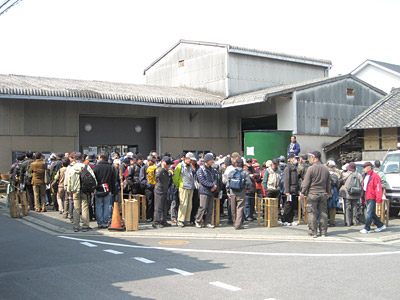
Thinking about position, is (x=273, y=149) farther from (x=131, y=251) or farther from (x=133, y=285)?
(x=133, y=285)

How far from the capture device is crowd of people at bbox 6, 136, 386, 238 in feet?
40.2

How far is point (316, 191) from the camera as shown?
1163cm

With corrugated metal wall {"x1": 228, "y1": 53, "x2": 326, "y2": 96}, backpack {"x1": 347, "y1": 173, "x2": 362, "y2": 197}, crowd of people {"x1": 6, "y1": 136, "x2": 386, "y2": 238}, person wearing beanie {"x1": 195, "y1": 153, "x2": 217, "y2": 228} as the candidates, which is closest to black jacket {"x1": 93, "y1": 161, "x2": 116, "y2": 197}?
crowd of people {"x1": 6, "y1": 136, "x2": 386, "y2": 238}

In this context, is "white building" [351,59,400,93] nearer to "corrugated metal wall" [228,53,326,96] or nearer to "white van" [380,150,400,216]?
"corrugated metal wall" [228,53,326,96]

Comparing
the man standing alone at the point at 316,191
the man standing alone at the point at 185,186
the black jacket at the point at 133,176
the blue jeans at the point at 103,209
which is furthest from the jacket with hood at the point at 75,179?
the man standing alone at the point at 316,191

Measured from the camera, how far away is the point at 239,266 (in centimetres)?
835

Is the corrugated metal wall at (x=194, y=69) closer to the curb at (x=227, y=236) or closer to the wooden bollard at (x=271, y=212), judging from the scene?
the wooden bollard at (x=271, y=212)

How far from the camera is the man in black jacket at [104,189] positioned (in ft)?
42.3

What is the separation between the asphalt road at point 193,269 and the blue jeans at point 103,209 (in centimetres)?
162

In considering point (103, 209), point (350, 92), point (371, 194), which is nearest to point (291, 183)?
point (371, 194)

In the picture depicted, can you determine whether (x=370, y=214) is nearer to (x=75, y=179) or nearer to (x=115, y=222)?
(x=115, y=222)

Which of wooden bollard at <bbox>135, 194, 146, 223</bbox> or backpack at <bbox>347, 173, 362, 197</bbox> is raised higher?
backpack at <bbox>347, 173, 362, 197</bbox>

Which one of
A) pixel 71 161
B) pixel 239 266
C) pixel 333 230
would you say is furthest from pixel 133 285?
pixel 71 161

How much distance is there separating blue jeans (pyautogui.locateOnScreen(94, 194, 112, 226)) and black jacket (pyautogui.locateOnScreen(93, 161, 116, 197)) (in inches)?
6.9
